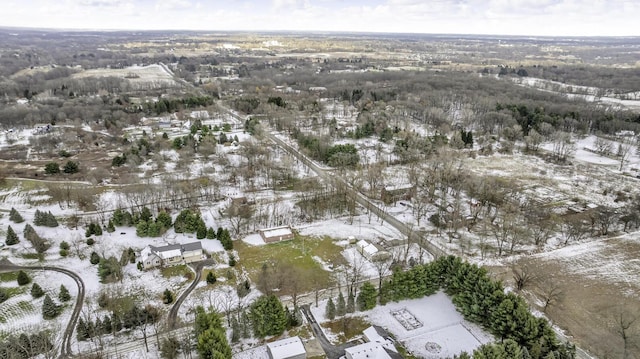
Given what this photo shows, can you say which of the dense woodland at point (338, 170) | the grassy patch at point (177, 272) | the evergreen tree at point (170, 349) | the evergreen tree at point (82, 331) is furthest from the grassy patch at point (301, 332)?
the evergreen tree at point (82, 331)

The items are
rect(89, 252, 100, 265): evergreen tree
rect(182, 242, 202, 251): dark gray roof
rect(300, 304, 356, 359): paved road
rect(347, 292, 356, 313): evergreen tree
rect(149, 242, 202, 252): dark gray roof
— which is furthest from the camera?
→ rect(182, 242, 202, 251): dark gray roof

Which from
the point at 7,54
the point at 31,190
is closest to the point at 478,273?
the point at 31,190

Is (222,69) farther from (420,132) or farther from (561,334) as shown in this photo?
(561,334)

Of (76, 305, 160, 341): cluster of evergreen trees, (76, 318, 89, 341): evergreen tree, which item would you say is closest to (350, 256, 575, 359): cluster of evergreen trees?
(76, 305, 160, 341): cluster of evergreen trees

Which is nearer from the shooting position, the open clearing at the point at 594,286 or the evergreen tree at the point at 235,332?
the evergreen tree at the point at 235,332

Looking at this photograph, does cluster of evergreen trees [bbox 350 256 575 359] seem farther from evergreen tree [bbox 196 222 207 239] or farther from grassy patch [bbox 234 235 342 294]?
evergreen tree [bbox 196 222 207 239]

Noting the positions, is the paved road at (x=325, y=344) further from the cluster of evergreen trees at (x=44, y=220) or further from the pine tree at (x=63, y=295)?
the cluster of evergreen trees at (x=44, y=220)

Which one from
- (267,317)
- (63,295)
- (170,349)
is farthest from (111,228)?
(267,317)
